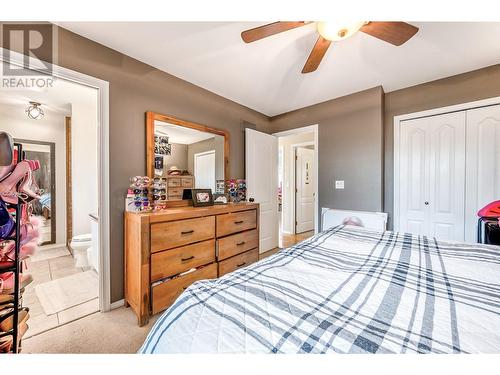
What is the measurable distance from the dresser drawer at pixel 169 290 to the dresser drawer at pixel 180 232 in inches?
12.5

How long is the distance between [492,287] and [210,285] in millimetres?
1178

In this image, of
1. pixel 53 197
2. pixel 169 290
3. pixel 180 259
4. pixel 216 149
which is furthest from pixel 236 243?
pixel 53 197

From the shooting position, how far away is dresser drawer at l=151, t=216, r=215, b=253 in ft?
5.60

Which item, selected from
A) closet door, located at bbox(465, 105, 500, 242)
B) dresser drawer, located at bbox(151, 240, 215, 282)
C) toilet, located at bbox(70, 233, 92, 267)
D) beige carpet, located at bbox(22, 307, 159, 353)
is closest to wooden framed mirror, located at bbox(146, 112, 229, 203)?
dresser drawer, located at bbox(151, 240, 215, 282)

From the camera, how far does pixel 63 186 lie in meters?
3.66

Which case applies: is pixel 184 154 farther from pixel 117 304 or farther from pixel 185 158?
pixel 117 304

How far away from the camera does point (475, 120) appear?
7.45ft

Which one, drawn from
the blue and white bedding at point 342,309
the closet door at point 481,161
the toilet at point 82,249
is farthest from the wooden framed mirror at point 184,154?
the closet door at point 481,161

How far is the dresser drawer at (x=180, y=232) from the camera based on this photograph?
1.71m

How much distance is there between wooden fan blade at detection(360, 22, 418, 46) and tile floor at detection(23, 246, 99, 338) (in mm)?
2787

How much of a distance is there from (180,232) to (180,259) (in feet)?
0.81

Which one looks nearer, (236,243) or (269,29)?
(269,29)

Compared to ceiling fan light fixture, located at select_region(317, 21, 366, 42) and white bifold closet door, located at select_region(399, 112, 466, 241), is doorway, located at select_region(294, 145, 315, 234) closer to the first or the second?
white bifold closet door, located at select_region(399, 112, 466, 241)

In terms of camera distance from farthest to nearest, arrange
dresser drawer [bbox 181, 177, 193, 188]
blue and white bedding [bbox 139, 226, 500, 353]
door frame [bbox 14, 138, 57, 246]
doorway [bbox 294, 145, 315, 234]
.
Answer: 1. doorway [bbox 294, 145, 315, 234]
2. door frame [bbox 14, 138, 57, 246]
3. dresser drawer [bbox 181, 177, 193, 188]
4. blue and white bedding [bbox 139, 226, 500, 353]
